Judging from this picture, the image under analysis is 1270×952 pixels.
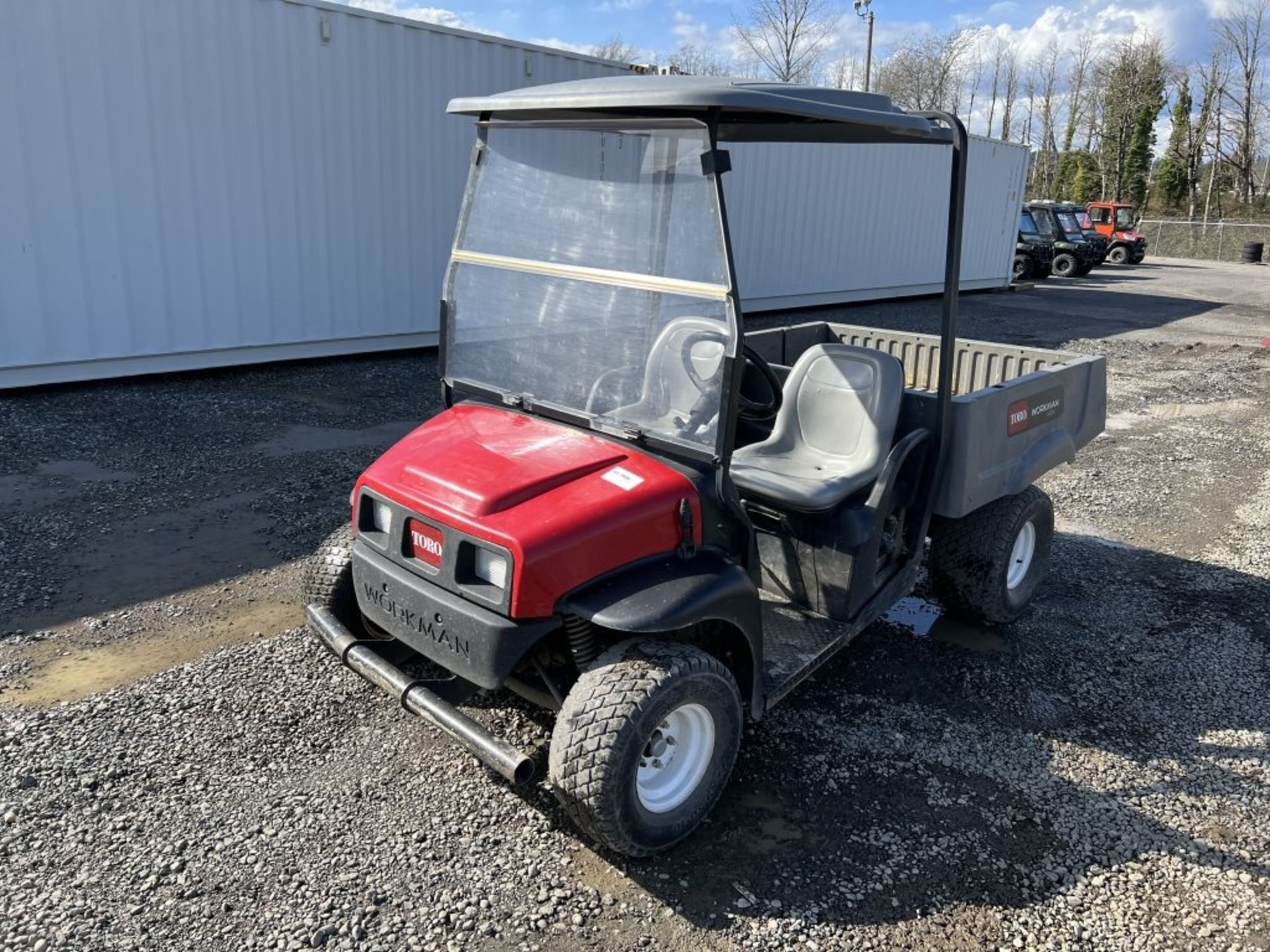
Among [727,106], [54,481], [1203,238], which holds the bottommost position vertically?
[54,481]

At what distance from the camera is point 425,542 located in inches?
109

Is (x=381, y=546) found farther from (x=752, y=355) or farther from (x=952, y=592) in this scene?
(x=952, y=592)

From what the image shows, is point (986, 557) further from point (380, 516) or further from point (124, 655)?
point (124, 655)

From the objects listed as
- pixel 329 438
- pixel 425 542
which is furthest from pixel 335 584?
pixel 329 438

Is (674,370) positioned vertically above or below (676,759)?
above

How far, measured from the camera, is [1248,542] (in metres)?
5.37

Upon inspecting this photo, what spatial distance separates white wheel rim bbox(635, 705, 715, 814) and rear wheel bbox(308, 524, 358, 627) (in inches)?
46.9

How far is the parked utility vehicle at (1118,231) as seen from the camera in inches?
1110

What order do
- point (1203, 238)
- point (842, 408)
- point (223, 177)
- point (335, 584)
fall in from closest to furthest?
point (335, 584), point (842, 408), point (223, 177), point (1203, 238)

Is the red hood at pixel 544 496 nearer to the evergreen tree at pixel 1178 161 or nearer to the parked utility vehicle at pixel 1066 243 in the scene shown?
the parked utility vehicle at pixel 1066 243

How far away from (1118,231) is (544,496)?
30.3m

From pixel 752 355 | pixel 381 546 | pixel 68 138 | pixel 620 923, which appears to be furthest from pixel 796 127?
pixel 68 138

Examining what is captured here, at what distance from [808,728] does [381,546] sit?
1.59m

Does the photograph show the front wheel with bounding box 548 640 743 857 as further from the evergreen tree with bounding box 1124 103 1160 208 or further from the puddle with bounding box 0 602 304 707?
the evergreen tree with bounding box 1124 103 1160 208
